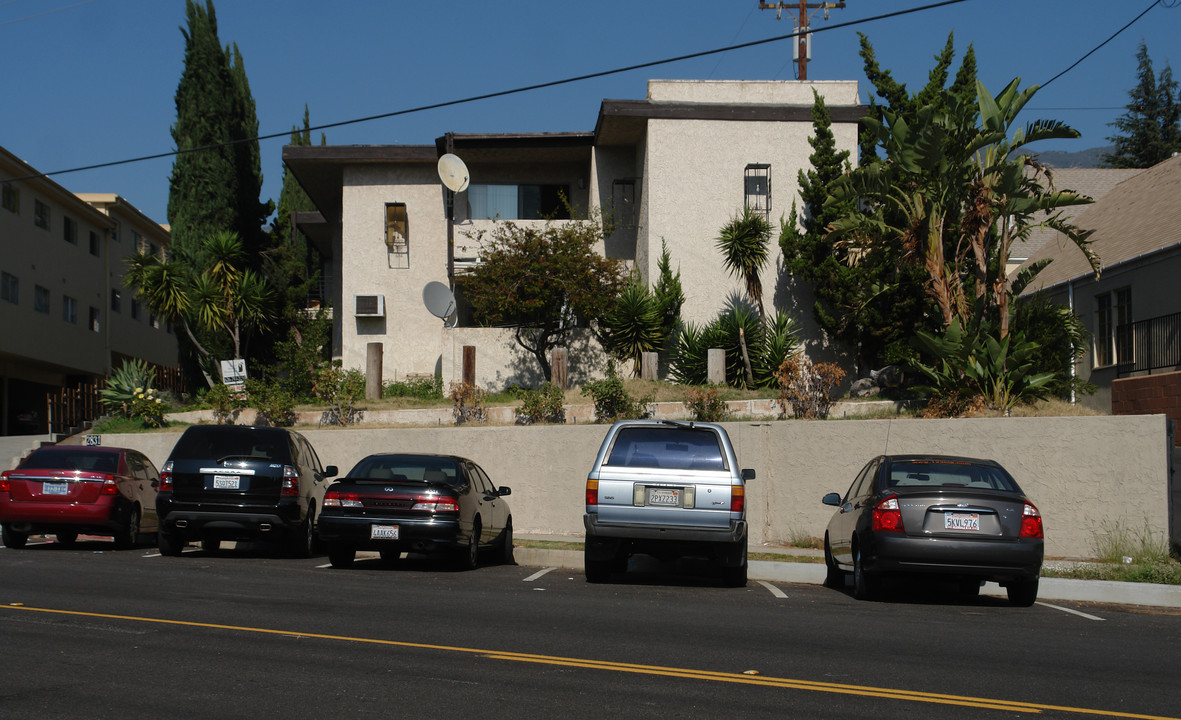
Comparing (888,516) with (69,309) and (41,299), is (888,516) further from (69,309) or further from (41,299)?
(69,309)

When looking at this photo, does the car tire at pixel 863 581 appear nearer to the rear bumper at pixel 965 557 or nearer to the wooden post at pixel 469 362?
the rear bumper at pixel 965 557

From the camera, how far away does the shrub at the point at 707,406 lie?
807 inches

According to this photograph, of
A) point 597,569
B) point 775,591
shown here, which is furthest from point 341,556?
point 775,591

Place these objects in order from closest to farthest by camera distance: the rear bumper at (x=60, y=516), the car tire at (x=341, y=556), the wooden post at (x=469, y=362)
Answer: the car tire at (x=341, y=556) → the rear bumper at (x=60, y=516) → the wooden post at (x=469, y=362)

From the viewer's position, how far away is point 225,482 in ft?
45.3

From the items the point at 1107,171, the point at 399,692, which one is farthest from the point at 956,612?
the point at 1107,171

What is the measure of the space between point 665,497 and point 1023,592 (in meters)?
3.78

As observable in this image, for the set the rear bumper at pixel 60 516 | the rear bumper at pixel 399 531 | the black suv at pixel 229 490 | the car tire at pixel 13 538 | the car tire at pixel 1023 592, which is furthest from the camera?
the car tire at pixel 13 538

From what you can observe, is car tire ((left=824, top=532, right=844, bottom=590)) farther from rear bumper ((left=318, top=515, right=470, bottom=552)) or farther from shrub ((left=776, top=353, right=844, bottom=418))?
shrub ((left=776, top=353, right=844, bottom=418))

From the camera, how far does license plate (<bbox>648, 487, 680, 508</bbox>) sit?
37.9 feet

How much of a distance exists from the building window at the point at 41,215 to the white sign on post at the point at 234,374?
748 inches

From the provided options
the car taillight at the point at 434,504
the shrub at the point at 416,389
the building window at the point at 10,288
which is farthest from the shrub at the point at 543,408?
the building window at the point at 10,288

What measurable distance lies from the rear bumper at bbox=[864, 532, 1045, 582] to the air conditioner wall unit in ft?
69.4

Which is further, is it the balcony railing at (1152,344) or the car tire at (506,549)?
the balcony railing at (1152,344)
